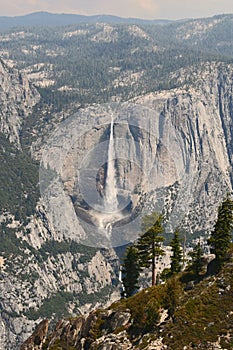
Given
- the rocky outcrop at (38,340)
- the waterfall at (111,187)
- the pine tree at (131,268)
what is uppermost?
the waterfall at (111,187)

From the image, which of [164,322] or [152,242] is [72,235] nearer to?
[152,242]

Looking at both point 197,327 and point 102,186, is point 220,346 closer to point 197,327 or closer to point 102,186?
point 197,327

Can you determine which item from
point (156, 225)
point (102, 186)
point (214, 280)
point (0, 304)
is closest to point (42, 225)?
point (0, 304)

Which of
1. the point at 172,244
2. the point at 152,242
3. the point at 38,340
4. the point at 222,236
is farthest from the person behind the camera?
the point at 172,244

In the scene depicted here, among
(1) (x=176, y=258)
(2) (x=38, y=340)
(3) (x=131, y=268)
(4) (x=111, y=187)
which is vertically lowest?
(2) (x=38, y=340)

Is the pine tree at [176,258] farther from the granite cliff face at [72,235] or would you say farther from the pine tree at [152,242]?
the granite cliff face at [72,235]

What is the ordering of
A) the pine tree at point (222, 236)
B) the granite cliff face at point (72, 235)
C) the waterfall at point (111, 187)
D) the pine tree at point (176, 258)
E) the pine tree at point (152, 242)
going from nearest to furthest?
the pine tree at point (222, 236) < the pine tree at point (152, 242) < the pine tree at point (176, 258) < the waterfall at point (111, 187) < the granite cliff face at point (72, 235)

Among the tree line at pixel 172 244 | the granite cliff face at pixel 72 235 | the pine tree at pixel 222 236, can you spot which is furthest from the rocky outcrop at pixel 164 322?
the granite cliff face at pixel 72 235

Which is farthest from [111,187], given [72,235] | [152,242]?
[152,242]

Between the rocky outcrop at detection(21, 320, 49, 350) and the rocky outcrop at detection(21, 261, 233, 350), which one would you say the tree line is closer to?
the rocky outcrop at detection(21, 261, 233, 350)
